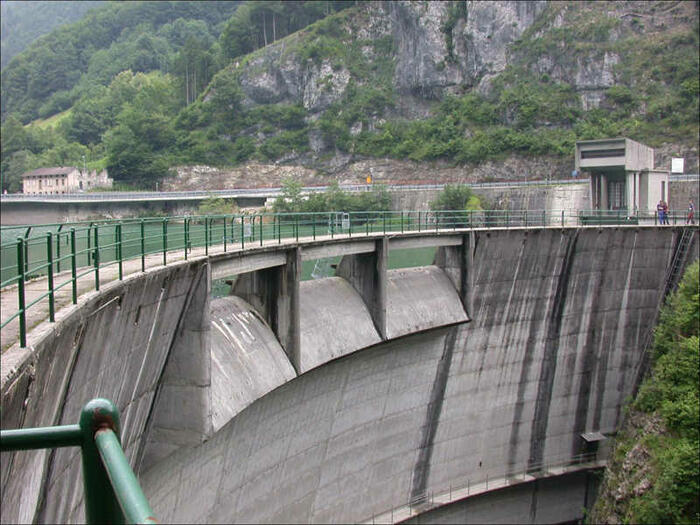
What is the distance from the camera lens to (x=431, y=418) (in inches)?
936

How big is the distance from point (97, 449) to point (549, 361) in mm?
26741

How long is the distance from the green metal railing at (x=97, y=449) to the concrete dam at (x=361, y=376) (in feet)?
12.8

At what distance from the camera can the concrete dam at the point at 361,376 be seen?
10.1 metres

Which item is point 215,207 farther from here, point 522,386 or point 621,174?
point 522,386

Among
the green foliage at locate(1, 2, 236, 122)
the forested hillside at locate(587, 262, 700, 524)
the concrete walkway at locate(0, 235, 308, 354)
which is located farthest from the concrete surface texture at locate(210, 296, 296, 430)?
the green foliage at locate(1, 2, 236, 122)

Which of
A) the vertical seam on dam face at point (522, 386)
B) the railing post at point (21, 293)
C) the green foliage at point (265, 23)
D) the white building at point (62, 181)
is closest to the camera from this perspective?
the railing post at point (21, 293)

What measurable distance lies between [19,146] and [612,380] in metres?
94.5

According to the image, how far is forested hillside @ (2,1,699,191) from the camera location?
7531 cm

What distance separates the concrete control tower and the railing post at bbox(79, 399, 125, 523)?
41.5m

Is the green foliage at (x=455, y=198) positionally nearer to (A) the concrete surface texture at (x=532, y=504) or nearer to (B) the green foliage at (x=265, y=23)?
(A) the concrete surface texture at (x=532, y=504)

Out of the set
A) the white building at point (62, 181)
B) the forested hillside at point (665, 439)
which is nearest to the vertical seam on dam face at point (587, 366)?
the forested hillside at point (665, 439)

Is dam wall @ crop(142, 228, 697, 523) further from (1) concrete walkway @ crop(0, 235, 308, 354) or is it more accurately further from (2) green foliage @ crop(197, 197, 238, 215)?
(2) green foliage @ crop(197, 197, 238, 215)

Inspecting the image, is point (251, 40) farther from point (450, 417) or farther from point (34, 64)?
point (450, 417)

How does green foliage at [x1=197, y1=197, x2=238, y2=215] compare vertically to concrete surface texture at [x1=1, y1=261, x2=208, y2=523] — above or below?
above
